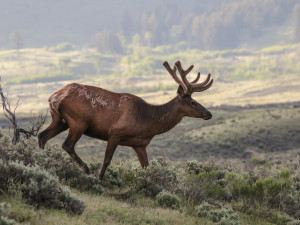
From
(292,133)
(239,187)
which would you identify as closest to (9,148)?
(239,187)

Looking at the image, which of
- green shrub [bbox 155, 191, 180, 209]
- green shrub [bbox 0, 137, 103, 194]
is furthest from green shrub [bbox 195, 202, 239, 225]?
green shrub [bbox 0, 137, 103, 194]

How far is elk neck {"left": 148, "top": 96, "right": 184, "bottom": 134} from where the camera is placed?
33.6 ft

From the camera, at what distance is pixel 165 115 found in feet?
34.0

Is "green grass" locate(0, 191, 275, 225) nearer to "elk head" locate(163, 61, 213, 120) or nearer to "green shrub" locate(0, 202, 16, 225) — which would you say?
"green shrub" locate(0, 202, 16, 225)

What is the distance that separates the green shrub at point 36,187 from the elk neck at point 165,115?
3.50m

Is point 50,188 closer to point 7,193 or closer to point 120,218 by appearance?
point 7,193

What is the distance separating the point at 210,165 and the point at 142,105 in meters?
3.93

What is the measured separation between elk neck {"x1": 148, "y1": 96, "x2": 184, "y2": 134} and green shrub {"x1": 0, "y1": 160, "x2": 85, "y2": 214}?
138 inches

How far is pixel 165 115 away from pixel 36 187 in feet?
14.2

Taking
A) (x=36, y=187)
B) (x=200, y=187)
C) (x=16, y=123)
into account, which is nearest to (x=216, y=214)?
(x=200, y=187)

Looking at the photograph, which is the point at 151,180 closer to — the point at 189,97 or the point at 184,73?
the point at 189,97

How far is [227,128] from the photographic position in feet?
186

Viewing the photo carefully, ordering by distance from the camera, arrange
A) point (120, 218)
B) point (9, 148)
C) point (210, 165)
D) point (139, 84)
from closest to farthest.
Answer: point (120, 218), point (9, 148), point (210, 165), point (139, 84)

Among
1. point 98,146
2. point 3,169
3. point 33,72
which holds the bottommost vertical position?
point 98,146
